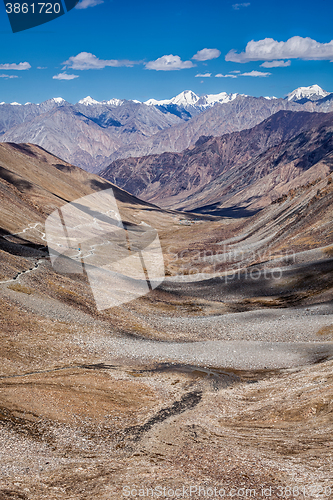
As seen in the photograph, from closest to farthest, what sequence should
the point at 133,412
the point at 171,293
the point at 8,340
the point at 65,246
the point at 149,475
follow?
the point at 149,475, the point at 133,412, the point at 8,340, the point at 171,293, the point at 65,246

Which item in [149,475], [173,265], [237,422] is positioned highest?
[149,475]

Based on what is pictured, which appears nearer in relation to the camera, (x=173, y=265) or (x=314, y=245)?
(x=314, y=245)

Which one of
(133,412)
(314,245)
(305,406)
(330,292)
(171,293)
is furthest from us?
(314,245)

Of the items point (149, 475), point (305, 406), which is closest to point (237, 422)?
point (305, 406)

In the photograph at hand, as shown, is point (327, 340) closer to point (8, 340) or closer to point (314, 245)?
point (8, 340)

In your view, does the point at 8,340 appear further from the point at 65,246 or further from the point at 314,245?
the point at 314,245

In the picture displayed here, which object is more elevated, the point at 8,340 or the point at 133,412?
the point at 8,340
